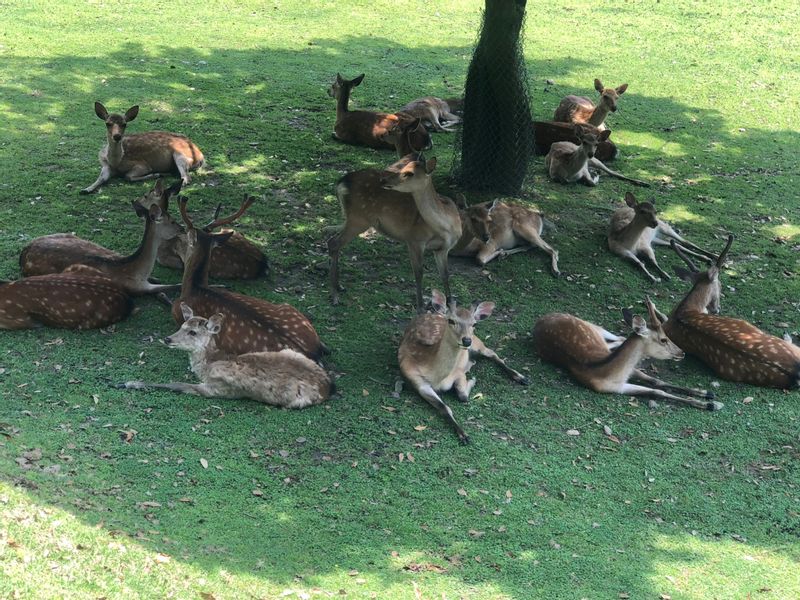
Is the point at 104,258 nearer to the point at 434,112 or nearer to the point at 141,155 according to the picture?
the point at 141,155

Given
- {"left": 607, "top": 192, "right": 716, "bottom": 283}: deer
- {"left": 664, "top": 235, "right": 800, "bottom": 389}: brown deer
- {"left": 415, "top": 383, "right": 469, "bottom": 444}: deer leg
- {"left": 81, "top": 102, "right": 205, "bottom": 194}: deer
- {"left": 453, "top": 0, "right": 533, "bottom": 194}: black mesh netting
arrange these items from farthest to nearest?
{"left": 81, "top": 102, "right": 205, "bottom": 194}: deer → {"left": 453, "top": 0, "right": 533, "bottom": 194}: black mesh netting → {"left": 607, "top": 192, "right": 716, "bottom": 283}: deer → {"left": 664, "top": 235, "right": 800, "bottom": 389}: brown deer → {"left": 415, "top": 383, "right": 469, "bottom": 444}: deer leg

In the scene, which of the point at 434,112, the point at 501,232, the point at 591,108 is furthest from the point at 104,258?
the point at 591,108

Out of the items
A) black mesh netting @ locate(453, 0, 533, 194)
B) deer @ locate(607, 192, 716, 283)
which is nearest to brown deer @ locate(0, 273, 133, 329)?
black mesh netting @ locate(453, 0, 533, 194)

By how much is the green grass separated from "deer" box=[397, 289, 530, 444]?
14cm

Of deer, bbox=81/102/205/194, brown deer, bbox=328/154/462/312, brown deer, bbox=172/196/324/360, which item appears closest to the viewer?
brown deer, bbox=172/196/324/360

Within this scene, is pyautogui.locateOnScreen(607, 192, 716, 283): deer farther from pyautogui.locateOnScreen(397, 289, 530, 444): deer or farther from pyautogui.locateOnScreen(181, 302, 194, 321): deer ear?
pyautogui.locateOnScreen(181, 302, 194, 321): deer ear

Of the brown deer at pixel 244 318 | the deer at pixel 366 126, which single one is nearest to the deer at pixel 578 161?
the deer at pixel 366 126

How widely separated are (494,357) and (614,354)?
0.82 meters

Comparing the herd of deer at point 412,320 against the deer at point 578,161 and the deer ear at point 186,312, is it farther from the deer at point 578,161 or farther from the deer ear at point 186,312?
the deer at point 578,161

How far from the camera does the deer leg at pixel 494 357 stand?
644cm

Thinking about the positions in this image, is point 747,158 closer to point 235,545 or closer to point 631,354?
point 631,354

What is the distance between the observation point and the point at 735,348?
6.69m

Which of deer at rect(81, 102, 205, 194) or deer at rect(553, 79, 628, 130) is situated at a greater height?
deer at rect(553, 79, 628, 130)

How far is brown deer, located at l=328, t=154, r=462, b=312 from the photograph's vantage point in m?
7.24
